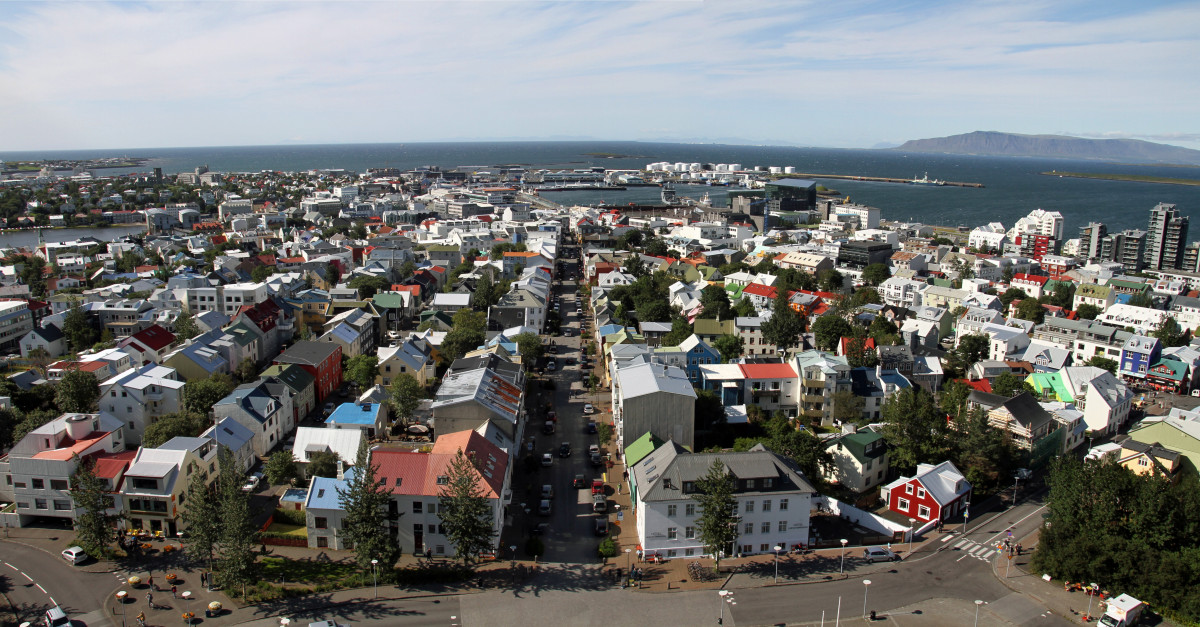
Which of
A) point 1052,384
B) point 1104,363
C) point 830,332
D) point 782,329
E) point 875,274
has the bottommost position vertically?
point 1104,363

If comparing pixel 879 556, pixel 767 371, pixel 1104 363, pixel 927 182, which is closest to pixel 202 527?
pixel 879 556

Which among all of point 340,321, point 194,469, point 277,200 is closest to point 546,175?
point 277,200

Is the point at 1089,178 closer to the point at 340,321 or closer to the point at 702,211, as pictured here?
the point at 702,211

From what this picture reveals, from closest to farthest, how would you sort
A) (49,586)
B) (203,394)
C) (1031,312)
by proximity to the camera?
1. (49,586)
2. (203,394)
3. (1031,312)

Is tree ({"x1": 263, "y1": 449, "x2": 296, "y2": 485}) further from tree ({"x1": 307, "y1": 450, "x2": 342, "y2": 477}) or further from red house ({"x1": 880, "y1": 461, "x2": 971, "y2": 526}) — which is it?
red house ({"x1": 880, "y1": 461, "x2": 971, "y2": 526})

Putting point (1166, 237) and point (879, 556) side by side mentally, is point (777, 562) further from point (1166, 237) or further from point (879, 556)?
point (1166, 237)

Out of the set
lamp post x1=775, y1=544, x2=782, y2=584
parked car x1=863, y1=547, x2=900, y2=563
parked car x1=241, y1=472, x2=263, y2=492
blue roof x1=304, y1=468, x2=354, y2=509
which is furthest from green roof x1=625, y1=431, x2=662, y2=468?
parked car x1=241, y1=472, x2=263, y2=492
